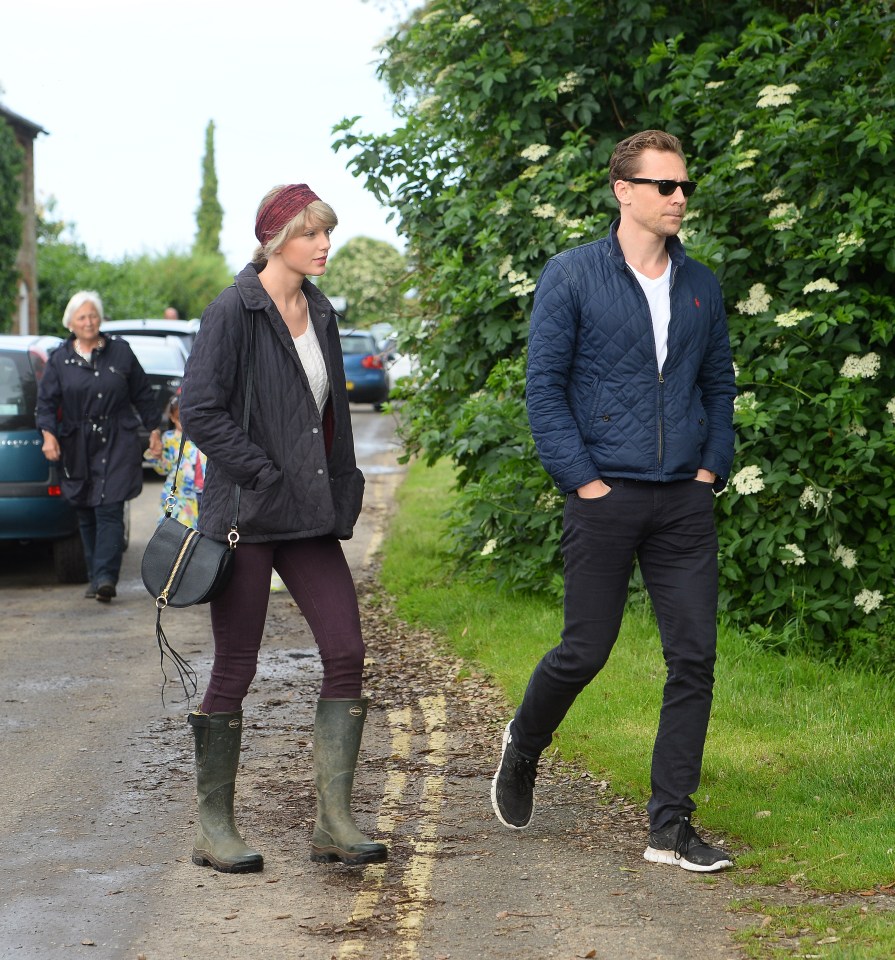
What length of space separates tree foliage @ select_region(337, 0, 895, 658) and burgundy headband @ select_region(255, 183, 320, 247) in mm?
3315

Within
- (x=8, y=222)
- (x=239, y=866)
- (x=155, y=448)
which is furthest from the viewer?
(x=8, y=222)

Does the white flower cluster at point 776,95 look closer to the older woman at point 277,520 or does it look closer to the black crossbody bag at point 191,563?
the older woman at point 277,520

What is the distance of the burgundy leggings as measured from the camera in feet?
15.6

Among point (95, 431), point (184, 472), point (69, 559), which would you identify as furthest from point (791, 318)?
point (69, 559)

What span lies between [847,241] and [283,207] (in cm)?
364

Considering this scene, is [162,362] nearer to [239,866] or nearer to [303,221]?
[303,221]

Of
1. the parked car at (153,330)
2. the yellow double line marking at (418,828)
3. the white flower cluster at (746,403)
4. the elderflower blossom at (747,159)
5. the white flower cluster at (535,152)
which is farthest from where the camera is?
the parked car at (153,330)

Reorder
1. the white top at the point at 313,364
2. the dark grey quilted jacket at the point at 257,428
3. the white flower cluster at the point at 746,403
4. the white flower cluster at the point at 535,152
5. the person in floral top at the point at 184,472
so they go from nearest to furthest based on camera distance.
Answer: the dark grey quilted jacket at the point at 257,428
the white top at the point at 313,364
the white flower cluster at the point at 746,403
the white flower cluster at the point at 535,152
the person in floral top at the point at 184,472

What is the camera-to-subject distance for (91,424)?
10.3 m

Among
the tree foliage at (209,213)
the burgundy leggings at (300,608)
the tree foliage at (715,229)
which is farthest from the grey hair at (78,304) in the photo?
the tree foliage at (209,213)

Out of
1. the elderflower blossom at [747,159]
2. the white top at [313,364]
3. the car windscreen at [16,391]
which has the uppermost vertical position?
the elderflower blossom at [747,159]

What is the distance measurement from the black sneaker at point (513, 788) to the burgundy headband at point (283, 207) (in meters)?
1.86

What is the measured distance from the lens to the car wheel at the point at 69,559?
11.0 metres

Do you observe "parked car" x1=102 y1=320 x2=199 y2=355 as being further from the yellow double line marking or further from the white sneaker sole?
the white sneaker sole
